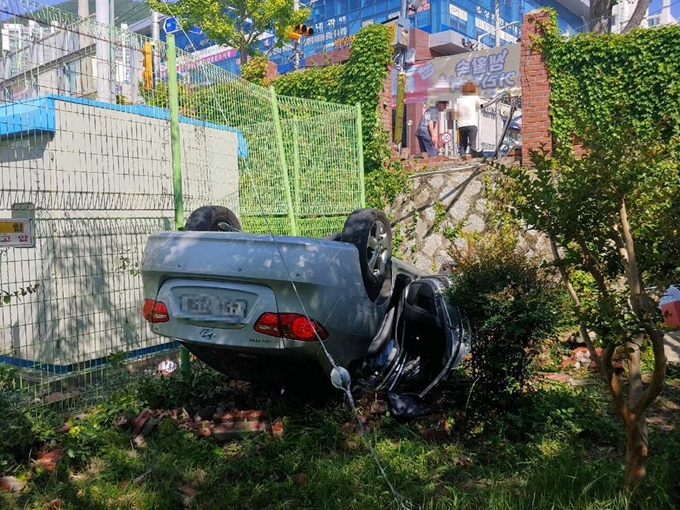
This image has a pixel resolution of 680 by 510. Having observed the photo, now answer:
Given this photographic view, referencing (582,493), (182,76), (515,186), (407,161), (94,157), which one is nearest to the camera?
(582,493)

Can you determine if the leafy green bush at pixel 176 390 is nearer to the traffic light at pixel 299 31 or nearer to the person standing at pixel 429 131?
the person standing at pixel 429 131

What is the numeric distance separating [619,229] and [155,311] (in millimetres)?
2865

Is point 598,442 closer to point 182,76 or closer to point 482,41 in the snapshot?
point 182,76

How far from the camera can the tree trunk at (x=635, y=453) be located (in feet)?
9.62

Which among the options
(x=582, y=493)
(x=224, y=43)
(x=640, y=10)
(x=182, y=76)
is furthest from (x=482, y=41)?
(x=582, y=493)

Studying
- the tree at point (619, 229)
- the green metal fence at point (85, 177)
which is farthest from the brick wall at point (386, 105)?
the tree at point (619, 229)

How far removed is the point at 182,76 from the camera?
5609 mm

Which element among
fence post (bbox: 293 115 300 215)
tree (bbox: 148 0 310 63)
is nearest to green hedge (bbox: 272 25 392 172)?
fence post (bbox: 293 115 300 215)

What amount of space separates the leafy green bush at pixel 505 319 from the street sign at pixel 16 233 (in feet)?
10.3

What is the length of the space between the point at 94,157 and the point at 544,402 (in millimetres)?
4100

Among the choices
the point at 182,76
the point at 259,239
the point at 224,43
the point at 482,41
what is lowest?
the point at 259,239

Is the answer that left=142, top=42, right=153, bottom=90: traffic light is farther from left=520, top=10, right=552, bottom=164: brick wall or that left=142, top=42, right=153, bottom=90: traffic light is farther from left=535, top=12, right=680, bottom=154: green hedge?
left=520, top=10, right=552, bottom=164: brick wall

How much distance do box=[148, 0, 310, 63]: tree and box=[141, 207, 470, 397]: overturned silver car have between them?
59.4 feet

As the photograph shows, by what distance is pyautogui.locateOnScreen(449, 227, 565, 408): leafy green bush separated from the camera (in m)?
4.09
